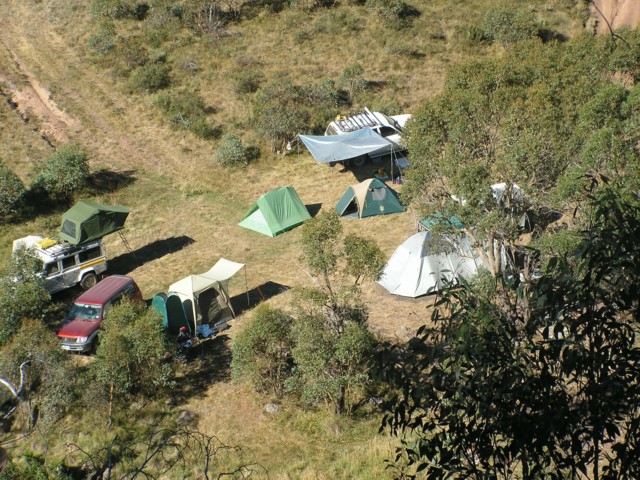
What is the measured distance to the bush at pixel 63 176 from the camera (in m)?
24.8

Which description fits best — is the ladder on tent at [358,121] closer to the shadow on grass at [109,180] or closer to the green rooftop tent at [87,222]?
the shadow on grass at [109,180]

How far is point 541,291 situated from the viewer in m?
5.22

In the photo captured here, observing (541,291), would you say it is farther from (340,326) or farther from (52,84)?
(52,84)

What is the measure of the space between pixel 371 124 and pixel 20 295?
15.9 meters

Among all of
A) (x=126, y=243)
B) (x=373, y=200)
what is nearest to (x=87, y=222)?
(x=126, y=243)

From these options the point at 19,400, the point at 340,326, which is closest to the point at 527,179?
the point at 340,326

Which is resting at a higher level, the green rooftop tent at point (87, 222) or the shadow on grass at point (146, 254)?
the green rooftop tent at point (87, 222)

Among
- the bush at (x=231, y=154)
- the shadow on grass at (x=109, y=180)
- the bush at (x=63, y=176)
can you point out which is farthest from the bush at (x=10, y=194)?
the bush at (x=231, y=154)

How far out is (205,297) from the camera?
1675cm

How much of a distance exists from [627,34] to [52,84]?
2583cm

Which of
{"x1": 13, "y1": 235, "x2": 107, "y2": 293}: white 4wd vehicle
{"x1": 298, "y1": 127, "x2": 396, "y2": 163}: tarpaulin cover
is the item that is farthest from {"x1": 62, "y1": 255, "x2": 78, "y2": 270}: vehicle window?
{"x1": 298, "y1": 127, "x2": 396, "y2": 163}: tarpaulin cover

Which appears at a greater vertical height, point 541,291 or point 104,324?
point 541,291

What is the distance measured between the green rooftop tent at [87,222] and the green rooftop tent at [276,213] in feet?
14.8

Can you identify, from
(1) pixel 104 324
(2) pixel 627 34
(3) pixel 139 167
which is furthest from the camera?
(3) pixel 139 167
